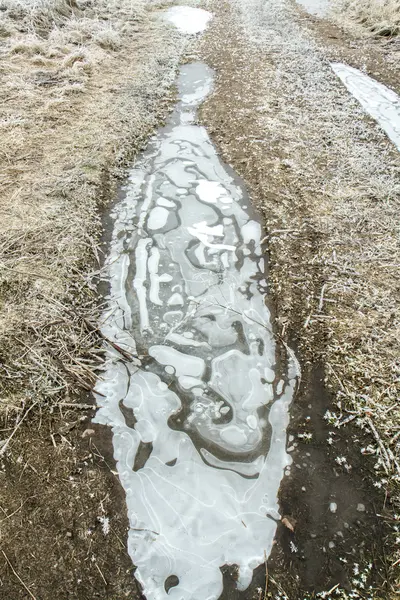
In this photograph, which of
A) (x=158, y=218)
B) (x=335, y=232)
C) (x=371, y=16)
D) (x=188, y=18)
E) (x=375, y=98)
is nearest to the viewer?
(x=335, y=232)

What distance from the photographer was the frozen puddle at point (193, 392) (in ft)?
5.30

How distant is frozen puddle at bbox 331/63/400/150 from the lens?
15.0 feet

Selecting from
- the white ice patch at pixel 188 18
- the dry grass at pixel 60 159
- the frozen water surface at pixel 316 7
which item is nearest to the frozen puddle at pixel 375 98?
the dry grass at pixel 60 159

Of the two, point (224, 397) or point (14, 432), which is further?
point (224, 397)

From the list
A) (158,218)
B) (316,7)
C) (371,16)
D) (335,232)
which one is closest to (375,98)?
(335,232)

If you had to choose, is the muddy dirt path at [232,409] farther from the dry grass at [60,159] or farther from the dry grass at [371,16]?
the dry grass at [371,16]

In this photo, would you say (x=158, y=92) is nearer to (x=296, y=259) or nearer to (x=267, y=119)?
(x=267, y=119)

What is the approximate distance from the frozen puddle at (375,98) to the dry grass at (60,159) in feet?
8.74

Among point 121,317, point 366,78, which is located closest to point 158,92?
point 366,78

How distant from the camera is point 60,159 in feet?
12.4

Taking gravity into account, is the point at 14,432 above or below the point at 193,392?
below

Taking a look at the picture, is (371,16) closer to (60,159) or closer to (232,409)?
(60,159)

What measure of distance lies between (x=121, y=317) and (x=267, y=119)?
3415 millimetres

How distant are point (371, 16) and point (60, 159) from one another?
7712mm
